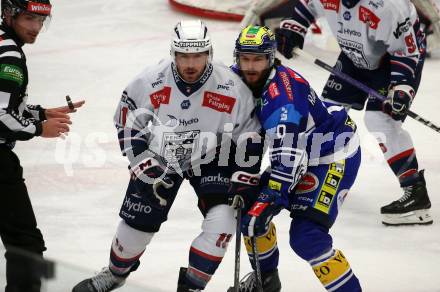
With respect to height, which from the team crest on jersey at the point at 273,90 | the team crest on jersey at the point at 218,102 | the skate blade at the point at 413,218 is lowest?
the skate blade at the point at 413,218

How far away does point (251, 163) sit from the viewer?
335cm

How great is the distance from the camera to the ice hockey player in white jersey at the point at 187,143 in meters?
3.22

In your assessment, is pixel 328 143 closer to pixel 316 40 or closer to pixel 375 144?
pixel 375 144

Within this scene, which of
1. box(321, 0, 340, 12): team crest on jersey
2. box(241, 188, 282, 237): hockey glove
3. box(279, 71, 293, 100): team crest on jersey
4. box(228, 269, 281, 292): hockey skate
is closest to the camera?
box(241, 188, 282, 237): hockey glove

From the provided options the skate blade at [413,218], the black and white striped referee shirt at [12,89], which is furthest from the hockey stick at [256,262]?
the skate blade at [413,218]

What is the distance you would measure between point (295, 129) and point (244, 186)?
0.31 meters

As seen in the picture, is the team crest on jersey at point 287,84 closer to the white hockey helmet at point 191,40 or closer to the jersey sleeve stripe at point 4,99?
the white hockey helmet at point 191,40

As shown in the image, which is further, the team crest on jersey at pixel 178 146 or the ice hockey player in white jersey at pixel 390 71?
the ice hockey player in white jersey at pixel 390 71

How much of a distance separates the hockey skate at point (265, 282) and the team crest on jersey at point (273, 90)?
2.41ft

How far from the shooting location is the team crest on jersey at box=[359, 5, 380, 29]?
4395 mm

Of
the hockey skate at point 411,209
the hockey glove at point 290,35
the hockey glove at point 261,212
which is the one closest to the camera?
the hockey glove at point 261,212

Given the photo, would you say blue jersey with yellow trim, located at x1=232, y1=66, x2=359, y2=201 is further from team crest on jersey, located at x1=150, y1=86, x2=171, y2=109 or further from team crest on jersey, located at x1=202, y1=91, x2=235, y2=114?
team crest on jersey, located at x1=150, y1=86, x2=171, y2=109

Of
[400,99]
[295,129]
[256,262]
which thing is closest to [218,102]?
[295,129]

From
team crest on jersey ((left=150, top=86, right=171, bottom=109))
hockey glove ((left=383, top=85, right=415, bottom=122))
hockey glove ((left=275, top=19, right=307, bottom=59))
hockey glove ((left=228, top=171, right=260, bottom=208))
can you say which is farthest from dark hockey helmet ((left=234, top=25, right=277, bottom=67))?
hockey glove ((left=275, top=19, right=307, bottom=59))
